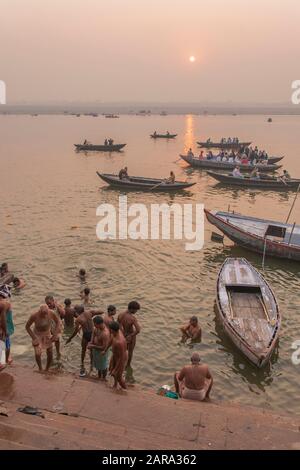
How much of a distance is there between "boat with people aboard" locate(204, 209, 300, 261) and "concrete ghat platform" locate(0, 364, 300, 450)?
1024cm

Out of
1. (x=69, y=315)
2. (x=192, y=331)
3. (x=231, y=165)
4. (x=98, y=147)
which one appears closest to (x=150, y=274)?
(x=192, y=331)

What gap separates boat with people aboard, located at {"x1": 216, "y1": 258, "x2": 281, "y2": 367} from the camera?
1041 centimetres

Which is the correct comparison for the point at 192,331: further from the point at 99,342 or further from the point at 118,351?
the point at 118,351

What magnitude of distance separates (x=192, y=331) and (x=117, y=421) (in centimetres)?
523

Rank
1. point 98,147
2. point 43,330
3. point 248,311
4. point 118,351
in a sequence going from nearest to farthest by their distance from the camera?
1. point 118,351
2. point 43,330
3. point 248,311
4. point 98,147

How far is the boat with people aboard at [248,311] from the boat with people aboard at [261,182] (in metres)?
18.2

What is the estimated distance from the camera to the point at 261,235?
720 inches

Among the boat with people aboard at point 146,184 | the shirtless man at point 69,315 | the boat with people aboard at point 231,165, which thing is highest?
the boat with people aboard at point 231,165

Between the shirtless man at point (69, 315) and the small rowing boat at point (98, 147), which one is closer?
the shirtless man at point (69, 315)

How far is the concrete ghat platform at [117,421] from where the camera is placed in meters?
5.84

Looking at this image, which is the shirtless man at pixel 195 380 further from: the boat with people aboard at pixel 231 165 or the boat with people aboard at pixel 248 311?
the boat with people aboard at pixel 231 165

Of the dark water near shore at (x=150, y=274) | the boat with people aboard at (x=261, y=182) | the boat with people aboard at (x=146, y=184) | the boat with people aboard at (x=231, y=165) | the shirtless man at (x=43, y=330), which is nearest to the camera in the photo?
the shirtless man at (x=43, y=330)


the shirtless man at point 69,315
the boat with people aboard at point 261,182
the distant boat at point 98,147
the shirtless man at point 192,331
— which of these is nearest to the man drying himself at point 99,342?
the shirtless man at point 69,315

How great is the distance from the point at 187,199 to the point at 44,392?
2279 centimetres
